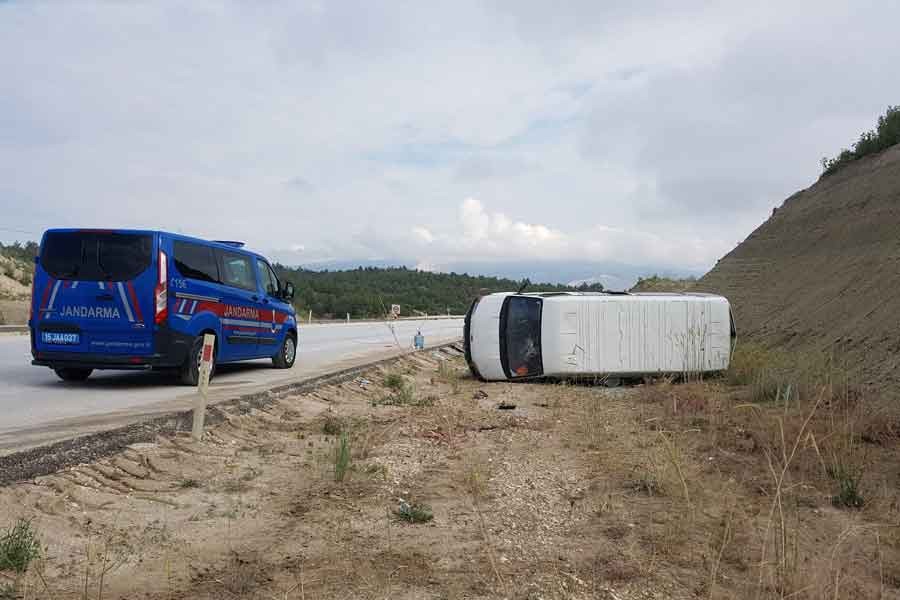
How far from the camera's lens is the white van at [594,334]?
547 inches

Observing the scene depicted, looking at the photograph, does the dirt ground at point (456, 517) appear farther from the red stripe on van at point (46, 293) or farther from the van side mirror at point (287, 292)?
the van side mirror at point (287, 292)

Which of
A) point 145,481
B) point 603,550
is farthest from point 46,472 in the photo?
point 603,550

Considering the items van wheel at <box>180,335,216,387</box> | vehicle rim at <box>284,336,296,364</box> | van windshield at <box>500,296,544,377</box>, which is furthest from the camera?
vehicle rim at <box>284,336,296,364</box>

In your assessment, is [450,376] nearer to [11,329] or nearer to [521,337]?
[521,337]

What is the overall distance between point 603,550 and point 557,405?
686 cm

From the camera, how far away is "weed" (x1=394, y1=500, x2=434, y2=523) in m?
5.11

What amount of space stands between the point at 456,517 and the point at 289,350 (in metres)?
10.3

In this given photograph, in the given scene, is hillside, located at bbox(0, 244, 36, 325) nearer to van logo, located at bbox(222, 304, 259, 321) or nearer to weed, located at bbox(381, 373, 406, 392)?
van logo, located at bbox(222, 304, 259, 321)

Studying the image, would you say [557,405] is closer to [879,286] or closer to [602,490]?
[602,490]

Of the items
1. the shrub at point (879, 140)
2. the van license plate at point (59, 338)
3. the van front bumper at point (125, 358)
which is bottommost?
the van front bumper at point (125, 358)

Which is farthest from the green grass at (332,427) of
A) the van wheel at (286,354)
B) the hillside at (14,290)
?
the hillside at (14,290)

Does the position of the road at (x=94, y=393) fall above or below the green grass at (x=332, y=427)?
above

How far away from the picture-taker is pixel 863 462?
6793 millimetres

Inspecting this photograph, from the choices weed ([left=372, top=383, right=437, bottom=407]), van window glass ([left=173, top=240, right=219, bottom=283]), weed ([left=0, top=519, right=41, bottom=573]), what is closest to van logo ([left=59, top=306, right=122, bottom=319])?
van window glass ([left=173, top=240, right=219, bottom=283])
